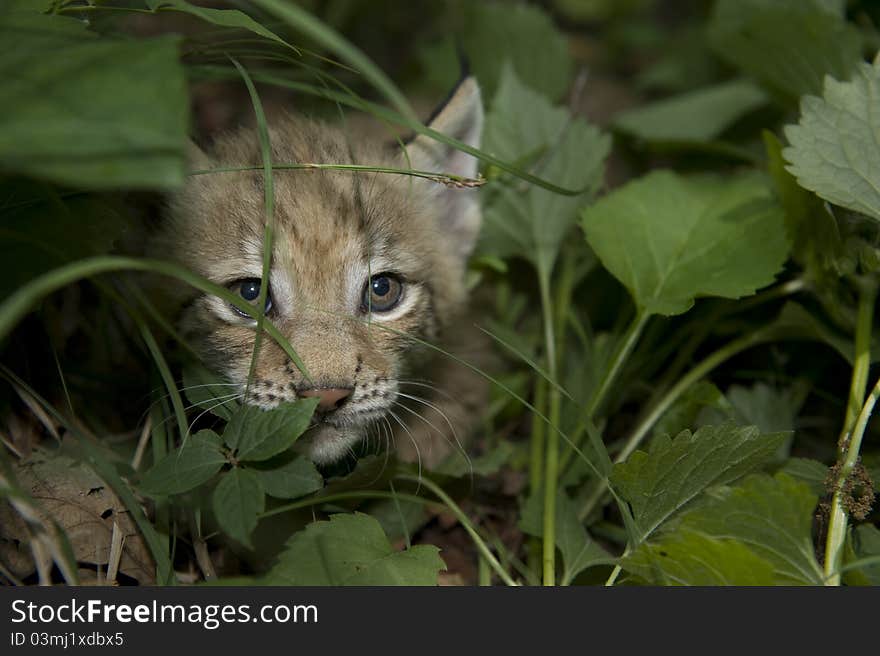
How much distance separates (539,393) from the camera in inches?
94.3

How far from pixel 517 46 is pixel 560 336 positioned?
133 cm

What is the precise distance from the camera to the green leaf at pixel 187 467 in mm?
1612

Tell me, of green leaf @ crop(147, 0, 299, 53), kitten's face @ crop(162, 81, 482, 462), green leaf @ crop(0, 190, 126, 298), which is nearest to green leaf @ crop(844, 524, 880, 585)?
kitten's face @ crop(162, 81, 482, 462)

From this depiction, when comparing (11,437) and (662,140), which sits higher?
(662,140)

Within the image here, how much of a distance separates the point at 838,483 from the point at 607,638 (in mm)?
600

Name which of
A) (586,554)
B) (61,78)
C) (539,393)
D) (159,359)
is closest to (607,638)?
(586,554)

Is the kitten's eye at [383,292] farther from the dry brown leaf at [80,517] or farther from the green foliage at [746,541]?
the green foliage at [746,541]

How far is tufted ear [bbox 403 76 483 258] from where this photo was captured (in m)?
2.23

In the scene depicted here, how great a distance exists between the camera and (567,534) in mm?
1948

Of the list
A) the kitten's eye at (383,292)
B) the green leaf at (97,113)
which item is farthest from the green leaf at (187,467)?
the green leaf at (97,113)

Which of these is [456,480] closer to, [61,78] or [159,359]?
[159,359]

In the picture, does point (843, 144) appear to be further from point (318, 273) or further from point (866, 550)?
point (318, 273)

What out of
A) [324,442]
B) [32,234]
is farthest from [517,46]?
[32,234]

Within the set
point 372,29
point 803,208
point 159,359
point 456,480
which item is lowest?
point 456,480
